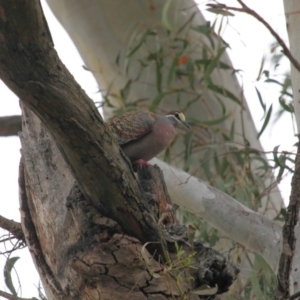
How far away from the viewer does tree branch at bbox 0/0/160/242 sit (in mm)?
1586

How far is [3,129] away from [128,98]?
213 cm

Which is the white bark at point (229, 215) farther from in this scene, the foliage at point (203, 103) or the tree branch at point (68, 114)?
the tree branch at point (68, 114)

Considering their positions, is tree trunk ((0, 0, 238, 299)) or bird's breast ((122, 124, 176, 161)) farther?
bird's breast ((122, 124, 176, 161))

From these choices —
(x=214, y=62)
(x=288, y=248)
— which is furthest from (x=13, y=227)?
(x=214, y=62)

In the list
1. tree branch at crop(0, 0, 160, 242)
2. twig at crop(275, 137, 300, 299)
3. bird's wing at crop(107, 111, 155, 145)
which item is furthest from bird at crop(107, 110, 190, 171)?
twig at crop(275, 137, 300, 299)

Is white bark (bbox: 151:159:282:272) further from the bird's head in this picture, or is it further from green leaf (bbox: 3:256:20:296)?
green leaf (bbox: 3:256:20:296)

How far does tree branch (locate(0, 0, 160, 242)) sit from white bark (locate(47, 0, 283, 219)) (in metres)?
2.64

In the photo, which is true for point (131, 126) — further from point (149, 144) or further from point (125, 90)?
point (125, 90)

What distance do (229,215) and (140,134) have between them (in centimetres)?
55

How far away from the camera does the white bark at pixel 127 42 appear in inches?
180

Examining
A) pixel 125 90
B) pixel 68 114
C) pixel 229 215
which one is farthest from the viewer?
pixel 125 90

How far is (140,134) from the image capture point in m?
3.04

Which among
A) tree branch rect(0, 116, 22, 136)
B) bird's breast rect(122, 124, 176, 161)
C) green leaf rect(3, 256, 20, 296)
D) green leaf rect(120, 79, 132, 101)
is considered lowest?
green leaf rect(3, 256, 20, 296)

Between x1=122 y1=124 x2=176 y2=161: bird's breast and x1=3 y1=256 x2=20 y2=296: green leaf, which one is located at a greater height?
x1=122 y1=124 x2=176 y2=161: bird's breast
